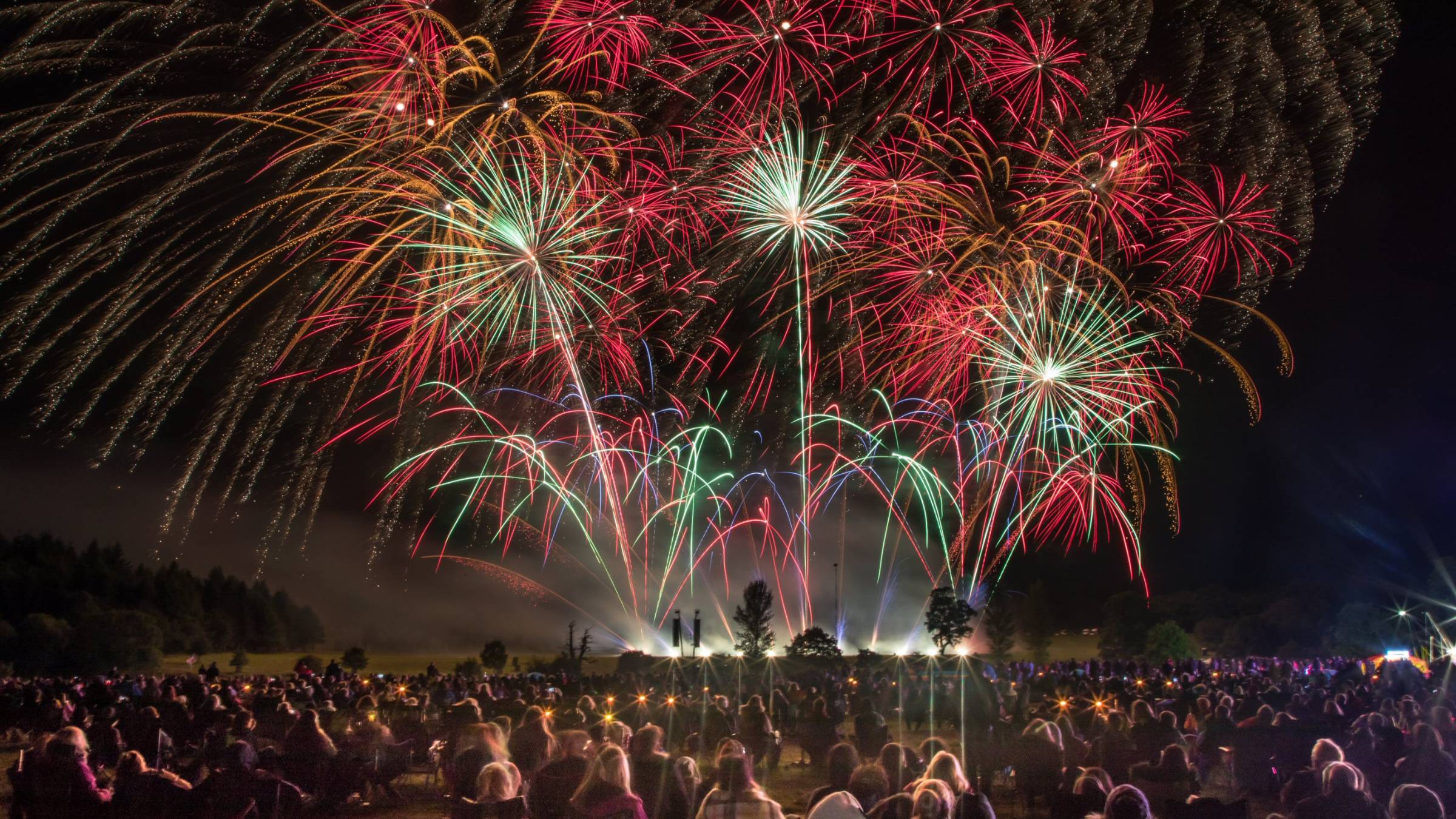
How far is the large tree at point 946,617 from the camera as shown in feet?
272

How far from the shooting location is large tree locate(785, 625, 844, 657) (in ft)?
213

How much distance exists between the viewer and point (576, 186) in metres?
16.6

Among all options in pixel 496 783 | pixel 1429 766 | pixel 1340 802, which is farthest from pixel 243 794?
pixel 1429 766

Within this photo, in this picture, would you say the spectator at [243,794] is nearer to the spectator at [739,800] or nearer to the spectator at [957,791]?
the spectator at [739,800]

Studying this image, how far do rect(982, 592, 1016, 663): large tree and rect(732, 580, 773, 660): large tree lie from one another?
72.5 feet

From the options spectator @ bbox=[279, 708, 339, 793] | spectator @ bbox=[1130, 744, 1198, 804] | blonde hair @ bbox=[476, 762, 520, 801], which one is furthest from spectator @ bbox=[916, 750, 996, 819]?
spectator @ bbox=[279, 708, 339, 793]

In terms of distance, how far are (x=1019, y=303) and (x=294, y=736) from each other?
47.4ft

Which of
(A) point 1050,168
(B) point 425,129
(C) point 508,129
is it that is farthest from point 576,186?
(A) point 1050,168

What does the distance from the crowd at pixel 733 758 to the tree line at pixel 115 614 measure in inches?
1397

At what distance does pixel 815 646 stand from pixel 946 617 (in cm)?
2029

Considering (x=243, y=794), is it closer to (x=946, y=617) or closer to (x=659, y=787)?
(x=659, y=787)

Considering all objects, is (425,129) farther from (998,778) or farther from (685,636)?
(685,636)

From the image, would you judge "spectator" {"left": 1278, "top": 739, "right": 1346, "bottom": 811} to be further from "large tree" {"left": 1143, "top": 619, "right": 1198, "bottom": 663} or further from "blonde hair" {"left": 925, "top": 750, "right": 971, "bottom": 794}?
"large tree" {"left": 1143, "top": 619, "right": 1198, "bottom": 663}

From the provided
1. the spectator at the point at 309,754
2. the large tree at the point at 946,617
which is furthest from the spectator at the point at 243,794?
the large tree at the point at 946,617
